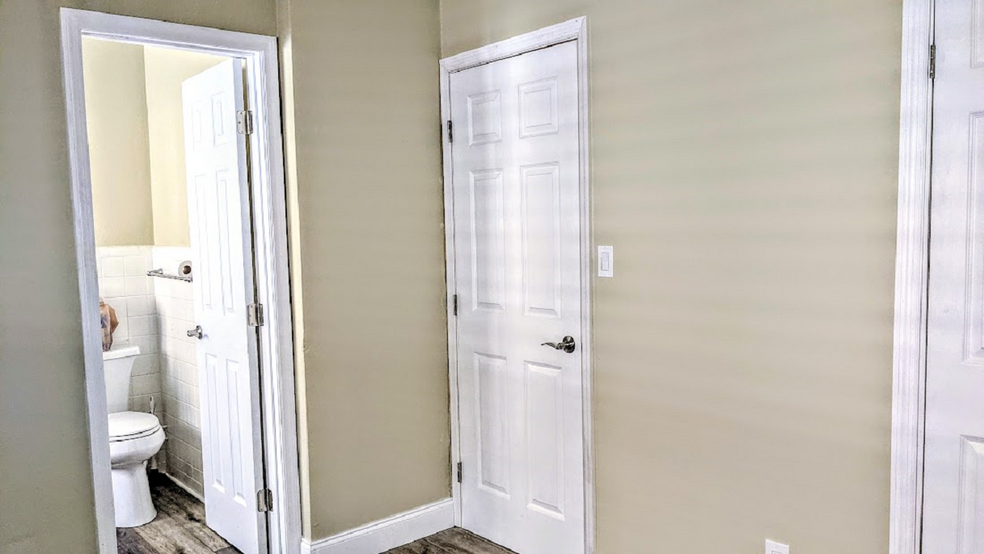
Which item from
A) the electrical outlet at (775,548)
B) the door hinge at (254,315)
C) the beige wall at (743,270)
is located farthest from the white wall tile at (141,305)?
the electrical outlet at (775,548)

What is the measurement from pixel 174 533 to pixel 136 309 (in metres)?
1.30

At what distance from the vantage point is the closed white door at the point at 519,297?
2.62 m

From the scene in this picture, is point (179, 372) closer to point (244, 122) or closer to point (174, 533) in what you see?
point (174, 533)

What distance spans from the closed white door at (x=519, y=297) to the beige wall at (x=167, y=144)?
148 cm

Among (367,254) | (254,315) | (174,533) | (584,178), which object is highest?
(584,178)

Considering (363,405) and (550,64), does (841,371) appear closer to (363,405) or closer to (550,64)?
(550,64)

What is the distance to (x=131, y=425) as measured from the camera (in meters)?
3.48

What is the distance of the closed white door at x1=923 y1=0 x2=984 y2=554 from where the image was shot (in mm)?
1661

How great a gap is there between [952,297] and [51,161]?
2.52m

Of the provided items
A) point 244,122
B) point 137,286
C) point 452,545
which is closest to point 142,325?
point 137,286

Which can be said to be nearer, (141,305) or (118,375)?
(118,375)

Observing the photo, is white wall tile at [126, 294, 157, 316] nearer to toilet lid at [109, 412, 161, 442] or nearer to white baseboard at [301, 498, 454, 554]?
toilet lid at [109, 412, 161, 442]

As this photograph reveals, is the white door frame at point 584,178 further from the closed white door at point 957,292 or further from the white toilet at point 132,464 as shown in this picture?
the white toilet at point 132,464

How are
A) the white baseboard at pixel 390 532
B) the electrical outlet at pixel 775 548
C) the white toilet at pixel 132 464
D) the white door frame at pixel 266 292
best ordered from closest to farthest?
the electrical outlet at pixel 775 548 < the white door frame at pixel 266 292 < the white baseboard at pixel 390 532 < the white toilet at pixel 132 464
